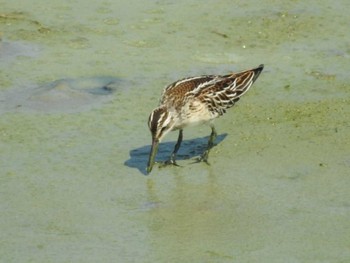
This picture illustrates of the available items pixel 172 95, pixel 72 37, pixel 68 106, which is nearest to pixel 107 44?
pixel 72 37

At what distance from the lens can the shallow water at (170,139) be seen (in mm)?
8320

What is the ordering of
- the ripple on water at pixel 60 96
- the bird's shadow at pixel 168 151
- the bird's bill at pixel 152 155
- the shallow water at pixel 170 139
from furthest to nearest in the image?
the ripple on water at pixel 60 96, the bird's shadow at pixel 168 151, the bird's bill at pixel 152 155, the shallow water at pixel 170 139

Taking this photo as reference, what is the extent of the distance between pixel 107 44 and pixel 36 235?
4316 millimetres

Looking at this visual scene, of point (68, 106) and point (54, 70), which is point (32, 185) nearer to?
point (68, 106)

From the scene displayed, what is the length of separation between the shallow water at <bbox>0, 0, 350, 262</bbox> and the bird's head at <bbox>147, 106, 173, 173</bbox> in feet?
0.70

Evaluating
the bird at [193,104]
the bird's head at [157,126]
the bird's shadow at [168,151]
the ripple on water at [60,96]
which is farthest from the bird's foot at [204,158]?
the ripple on water at [60,96]

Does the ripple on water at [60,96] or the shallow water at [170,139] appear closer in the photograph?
the shallow water at [170,139]

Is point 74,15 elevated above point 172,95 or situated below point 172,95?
below

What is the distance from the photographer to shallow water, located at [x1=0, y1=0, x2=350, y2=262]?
27.3 feet

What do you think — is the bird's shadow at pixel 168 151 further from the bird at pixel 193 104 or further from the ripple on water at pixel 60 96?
the ripple on water at pixel 60 96

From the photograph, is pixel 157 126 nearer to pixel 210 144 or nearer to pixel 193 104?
pixel 193 104

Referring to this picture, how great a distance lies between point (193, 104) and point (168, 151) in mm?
577

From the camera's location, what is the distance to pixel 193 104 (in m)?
9.84

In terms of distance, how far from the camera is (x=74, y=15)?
13.0 metres
